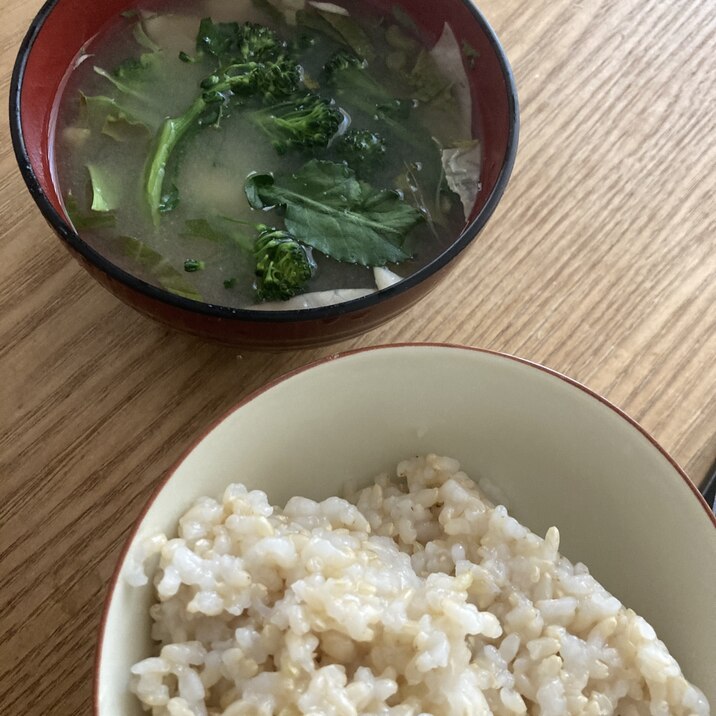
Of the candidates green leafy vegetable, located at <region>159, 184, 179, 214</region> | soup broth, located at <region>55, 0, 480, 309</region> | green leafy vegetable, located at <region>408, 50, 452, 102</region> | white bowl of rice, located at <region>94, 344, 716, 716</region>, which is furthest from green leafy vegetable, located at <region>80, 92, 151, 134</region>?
white bowl of rice, located at <region>94, 344, 716, 716</region>

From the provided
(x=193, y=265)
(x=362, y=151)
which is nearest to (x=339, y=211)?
(x=362, y=151)

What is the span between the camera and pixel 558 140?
153cm

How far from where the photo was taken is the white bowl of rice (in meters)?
0.95

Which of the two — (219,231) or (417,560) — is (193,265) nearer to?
(219,231)

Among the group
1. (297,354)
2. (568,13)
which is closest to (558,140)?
(568,13)

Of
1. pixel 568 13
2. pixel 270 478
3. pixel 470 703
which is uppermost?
pixel 568 13

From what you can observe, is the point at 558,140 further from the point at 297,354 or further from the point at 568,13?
the point at 297,354

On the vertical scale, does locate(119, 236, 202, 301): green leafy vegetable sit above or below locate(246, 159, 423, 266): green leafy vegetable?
below

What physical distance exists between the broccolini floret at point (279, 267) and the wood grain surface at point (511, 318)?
0.14m

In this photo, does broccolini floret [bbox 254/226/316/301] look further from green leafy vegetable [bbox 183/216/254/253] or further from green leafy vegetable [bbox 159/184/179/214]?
green leafy vegetable [bbox 159/184/179/214]

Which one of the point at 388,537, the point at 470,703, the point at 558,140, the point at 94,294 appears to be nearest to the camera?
the point at 470,703

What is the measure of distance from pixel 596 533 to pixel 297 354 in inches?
20.6

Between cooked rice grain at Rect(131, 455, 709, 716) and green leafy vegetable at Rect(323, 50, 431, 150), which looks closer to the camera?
cooked rice grain at Rect(131, 455, 709, 716)

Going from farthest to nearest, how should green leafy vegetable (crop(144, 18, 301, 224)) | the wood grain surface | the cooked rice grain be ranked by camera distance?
1. green leafy vegetable (crop(144, 18, 301, 224))
2. the wood grain surface
3. the cooked rice grain
